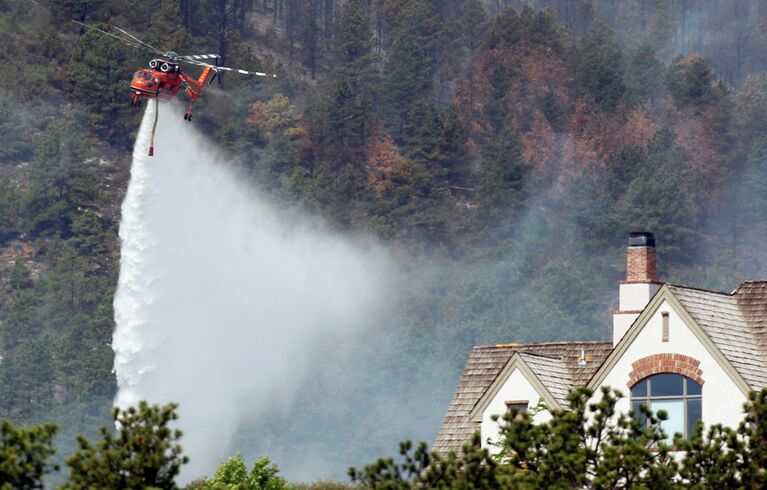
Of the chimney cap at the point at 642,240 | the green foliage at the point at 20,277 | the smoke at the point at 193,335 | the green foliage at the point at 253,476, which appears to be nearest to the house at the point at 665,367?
the chimney cap at the point at 642,240

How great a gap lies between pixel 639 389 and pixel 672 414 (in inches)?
43.1

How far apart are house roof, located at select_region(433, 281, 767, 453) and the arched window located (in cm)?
124

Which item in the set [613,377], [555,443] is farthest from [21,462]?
[613,377]

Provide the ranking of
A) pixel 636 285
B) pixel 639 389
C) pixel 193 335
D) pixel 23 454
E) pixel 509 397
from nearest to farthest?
pixel 23 454
pixel 639 389
pixel 509 397
pixel 636 285
pixel 193 335

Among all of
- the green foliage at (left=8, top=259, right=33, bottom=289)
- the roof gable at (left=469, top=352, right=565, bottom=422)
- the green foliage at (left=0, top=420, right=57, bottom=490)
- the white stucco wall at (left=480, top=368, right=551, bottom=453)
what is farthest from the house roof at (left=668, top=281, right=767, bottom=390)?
the green foliage at (left=8, top=259, right=33, bottom=289)

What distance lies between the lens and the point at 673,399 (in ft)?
163

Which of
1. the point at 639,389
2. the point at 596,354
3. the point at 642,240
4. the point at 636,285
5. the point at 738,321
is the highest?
the point at 642,240

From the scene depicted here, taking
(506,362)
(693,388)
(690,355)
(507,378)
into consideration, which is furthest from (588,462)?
(506,362)

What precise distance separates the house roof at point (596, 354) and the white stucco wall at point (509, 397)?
351 mm

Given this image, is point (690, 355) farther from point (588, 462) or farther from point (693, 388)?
point (588, 462)

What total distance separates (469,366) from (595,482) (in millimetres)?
15217

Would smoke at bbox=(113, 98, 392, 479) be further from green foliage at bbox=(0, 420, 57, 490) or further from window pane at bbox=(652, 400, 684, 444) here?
green foliage at bbox=(0, 420, 57, 490)

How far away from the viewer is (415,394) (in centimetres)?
17275

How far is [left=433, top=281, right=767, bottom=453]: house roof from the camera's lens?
4941 centimetres
